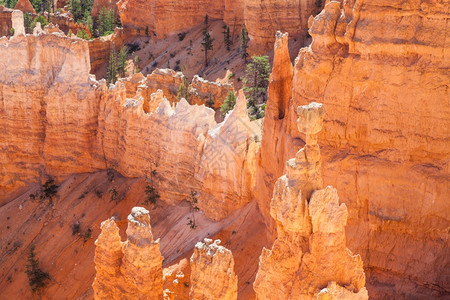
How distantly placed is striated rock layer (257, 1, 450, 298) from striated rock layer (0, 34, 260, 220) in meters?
11.1

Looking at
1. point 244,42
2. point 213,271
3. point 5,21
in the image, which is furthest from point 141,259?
point 5,21

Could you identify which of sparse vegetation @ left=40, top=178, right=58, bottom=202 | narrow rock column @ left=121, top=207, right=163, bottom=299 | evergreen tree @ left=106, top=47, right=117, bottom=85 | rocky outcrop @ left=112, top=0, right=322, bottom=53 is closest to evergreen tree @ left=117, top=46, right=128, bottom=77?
evergreen tree @ left=106, top=47, right=117, bottom=85

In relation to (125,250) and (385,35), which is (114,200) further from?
(385,35)

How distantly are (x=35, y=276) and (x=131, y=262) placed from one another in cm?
1366

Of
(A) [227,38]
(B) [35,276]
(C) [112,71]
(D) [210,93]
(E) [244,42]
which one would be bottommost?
(B) [35,276]

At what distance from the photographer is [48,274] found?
35188mm

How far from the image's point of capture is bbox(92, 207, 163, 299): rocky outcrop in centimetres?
2250

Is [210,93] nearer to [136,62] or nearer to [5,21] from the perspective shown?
[136,62]

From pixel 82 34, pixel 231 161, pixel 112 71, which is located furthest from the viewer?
pixel 82 34

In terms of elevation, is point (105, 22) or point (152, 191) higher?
point (105, 22)

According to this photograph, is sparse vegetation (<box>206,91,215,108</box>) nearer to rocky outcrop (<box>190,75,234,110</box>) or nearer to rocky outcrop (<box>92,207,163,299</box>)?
rocky outcrop (<box>190,75,234,110</box>)

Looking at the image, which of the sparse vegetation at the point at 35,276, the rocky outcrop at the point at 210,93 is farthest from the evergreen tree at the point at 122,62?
the sparse vegetation at the point at 35,276

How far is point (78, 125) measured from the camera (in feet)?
131

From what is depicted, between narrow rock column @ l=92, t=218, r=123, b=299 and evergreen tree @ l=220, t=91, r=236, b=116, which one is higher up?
narrow rock column @ l=92, t=218, r=123, b=299
